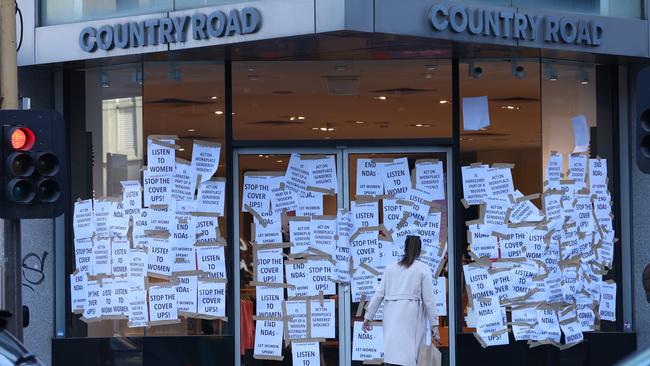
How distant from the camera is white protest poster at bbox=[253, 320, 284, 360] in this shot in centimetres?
1450

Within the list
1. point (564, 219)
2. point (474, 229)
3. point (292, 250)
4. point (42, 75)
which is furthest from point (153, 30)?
point (564, 219)

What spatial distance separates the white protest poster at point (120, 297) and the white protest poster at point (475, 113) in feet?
13.9

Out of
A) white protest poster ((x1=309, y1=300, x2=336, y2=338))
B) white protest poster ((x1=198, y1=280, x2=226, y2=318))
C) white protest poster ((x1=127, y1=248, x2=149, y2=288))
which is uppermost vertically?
white protest poster ((x1=127, y1=248, x2=149, y2=288))

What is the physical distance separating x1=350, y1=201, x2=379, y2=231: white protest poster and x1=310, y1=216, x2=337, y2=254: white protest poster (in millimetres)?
240

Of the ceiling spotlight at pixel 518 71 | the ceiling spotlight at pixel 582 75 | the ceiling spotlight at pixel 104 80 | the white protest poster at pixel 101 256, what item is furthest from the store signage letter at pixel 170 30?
the ceiling spotlight at pixel 582 75

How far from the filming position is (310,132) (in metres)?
14.5

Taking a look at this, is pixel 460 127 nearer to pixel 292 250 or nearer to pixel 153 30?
pixel 292 250

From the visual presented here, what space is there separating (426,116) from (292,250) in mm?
2134

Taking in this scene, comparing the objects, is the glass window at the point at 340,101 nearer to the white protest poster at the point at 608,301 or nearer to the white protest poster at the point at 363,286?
the white protest poster at the point at 363,286

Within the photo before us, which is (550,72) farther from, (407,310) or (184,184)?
(184,184)

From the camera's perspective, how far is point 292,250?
14.6 metres

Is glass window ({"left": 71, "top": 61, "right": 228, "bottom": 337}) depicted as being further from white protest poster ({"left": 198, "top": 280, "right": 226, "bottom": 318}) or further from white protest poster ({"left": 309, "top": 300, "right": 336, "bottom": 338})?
white protest poster ({"left": 309, "top": 300, "right": 336, "bottom": 338})

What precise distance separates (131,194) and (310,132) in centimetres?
214

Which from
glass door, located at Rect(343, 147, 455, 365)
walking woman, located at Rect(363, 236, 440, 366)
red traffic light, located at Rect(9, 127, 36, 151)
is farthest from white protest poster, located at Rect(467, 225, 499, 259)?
red traffic light, located at Rect(9, 127, 36, 151)
